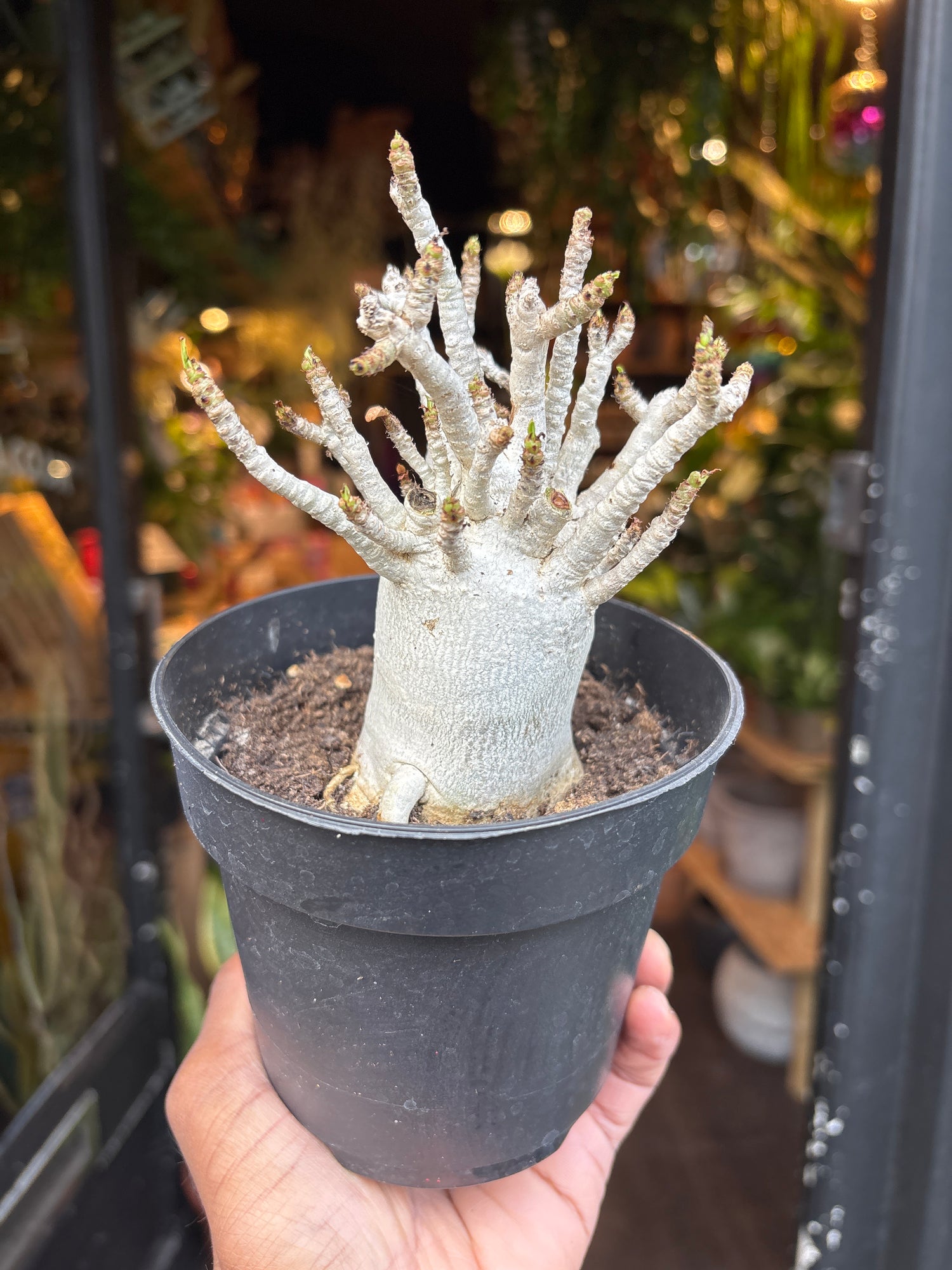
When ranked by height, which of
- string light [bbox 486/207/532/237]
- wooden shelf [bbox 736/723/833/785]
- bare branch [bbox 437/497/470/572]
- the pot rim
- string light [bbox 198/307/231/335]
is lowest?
wooden shelf [bbox 736/723/833/785]

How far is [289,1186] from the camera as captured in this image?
0.59m

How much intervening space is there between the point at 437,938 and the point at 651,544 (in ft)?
0.80

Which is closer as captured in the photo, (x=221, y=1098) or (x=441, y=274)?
(x=441, y=274)

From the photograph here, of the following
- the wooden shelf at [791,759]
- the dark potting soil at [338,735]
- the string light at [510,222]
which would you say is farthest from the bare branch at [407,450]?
the string light at [510,222]

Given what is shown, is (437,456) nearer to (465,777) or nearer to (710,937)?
(465,777)

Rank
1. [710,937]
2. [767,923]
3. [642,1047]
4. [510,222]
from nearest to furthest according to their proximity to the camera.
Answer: [642,1047] → [767,923] → [710,937] → [510,222]

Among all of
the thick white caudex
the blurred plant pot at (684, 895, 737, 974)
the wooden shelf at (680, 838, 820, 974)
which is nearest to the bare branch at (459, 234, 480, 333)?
the thick white caudex

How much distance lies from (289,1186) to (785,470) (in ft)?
5.95

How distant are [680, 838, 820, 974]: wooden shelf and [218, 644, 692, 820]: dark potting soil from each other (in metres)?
1.22

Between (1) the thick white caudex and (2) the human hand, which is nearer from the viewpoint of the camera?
(1) the thick white caudex

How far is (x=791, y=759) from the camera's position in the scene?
1.72 meters

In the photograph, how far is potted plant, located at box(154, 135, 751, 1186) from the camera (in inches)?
16.9

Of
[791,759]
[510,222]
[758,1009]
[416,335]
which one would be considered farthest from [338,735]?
[510,222]

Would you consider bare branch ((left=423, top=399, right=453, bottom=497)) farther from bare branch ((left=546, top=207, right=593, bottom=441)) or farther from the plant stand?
the plant stand
